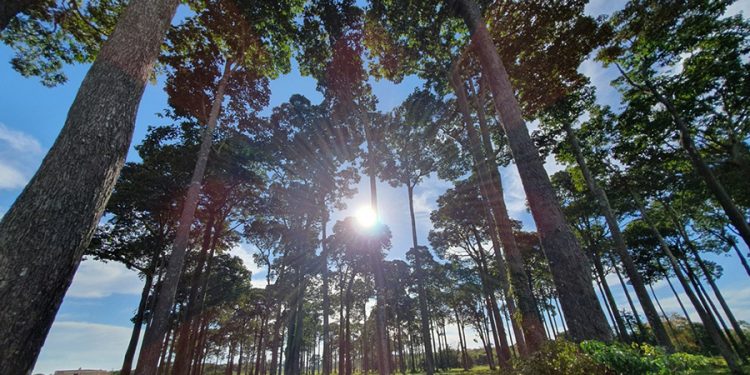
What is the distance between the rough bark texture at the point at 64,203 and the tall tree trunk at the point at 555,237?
5924 millimetres

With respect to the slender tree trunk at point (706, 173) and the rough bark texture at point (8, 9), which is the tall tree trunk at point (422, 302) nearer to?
the slender tree trunk at point (706, 173)

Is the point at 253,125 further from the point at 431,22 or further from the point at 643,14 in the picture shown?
the point at 643,14

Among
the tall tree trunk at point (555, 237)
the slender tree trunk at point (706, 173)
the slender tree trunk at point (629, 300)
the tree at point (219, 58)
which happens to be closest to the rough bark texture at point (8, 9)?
the tree at point (219, 58)

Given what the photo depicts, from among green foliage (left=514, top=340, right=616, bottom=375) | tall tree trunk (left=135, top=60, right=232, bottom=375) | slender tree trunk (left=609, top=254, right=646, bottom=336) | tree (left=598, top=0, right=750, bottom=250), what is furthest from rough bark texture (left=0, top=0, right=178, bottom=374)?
slender tree trunk (left=609, top=254, right=646, bottom=336)

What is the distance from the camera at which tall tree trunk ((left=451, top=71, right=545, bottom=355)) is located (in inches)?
244

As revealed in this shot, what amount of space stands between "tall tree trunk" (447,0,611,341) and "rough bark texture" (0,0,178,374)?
5924mm

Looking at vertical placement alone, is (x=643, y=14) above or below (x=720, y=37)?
above

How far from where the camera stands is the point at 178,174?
44.2 feet

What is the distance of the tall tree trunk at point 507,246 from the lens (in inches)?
244

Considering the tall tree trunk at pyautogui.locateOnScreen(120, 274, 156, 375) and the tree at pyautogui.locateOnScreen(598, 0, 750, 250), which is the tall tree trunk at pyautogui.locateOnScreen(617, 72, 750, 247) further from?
the tall tree trunk at pyautogui.locateOnScreen(120, 274, 156, 375)

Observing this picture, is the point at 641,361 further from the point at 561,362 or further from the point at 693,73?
the point at 693,73

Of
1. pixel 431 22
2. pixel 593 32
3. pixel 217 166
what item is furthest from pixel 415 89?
pixel 217 166

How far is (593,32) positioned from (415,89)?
7.56m

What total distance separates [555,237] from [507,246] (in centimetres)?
358
